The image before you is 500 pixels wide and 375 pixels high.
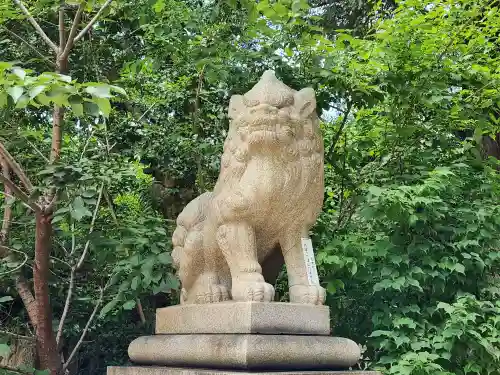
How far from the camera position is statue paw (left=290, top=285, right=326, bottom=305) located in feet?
10.3

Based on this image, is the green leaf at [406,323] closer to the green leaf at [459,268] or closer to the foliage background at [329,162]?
the foliage background at [329,162]

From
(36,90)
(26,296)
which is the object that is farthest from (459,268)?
(26,296)

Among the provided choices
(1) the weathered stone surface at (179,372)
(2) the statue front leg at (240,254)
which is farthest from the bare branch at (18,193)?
(2) the statue front leg at (240,254)

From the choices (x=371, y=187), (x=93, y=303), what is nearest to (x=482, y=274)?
(x=371, y=187)

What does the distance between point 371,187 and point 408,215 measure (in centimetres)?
32

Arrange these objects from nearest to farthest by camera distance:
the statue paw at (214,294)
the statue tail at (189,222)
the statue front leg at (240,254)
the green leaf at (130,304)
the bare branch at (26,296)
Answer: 1. the statue front leg at (240,254)
2. the statue paw at (214,294)
3. the statue tail at (189,222)
4. the green leaf at (130,304)
5. the bare branch at (26,296)

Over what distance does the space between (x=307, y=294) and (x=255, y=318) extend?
386 mm

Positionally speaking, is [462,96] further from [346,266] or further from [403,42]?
[346,266]

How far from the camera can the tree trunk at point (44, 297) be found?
13.5 feet

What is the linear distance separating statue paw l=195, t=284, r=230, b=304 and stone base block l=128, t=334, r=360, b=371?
0.76 ft

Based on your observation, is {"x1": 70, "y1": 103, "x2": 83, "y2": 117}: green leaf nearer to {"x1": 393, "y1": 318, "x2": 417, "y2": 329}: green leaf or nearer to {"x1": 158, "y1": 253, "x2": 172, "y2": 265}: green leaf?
{"x1": 158, "y1": 253, "x2": 172, "y2": 265}: green leaf

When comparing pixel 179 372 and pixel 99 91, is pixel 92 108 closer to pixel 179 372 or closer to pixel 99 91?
pixel 99 91

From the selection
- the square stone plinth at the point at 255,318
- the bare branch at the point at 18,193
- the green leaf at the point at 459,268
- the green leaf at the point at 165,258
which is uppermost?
the bare branch at the point at 18,193

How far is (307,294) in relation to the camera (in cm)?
316
